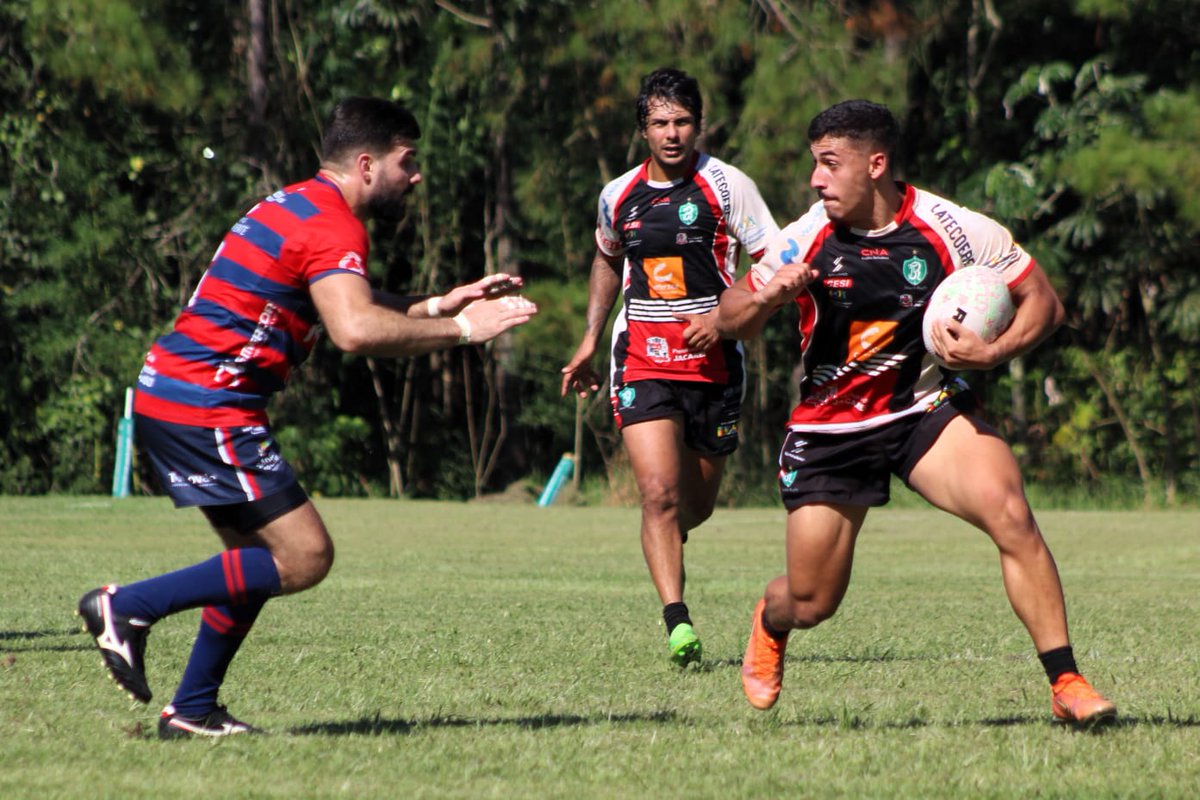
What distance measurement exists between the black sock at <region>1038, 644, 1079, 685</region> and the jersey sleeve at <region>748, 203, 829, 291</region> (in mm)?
1466

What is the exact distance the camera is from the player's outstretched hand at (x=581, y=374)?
8.30 meters

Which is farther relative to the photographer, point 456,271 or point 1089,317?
point 456,271

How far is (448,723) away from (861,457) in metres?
1.58

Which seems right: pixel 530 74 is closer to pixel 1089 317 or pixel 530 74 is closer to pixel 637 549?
pixel 1089 317

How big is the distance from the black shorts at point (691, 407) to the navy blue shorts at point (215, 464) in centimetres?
317

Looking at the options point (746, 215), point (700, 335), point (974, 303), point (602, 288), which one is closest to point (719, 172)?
point (746, 215)

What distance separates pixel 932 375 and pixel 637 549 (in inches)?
346

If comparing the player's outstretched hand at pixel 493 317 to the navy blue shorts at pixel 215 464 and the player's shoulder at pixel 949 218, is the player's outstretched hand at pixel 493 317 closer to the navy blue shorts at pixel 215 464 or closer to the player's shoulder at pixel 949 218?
the navy blue shorts at pixel 215 464

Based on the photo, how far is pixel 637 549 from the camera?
47.6 ft

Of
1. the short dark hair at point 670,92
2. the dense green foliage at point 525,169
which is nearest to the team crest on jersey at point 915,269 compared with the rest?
the short dark hair at point 670,92

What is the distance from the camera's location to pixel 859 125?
580cm

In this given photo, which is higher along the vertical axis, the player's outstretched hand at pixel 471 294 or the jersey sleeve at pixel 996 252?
the jersey sleeve at pixel 996 252

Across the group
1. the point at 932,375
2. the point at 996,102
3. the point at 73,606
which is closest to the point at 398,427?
the point at 996,102

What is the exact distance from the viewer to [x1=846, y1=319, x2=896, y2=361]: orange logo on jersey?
5797 mm
